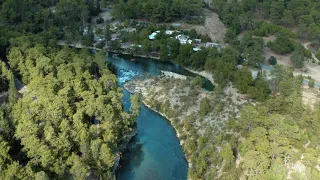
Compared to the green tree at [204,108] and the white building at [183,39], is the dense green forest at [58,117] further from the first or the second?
the white building at [183,39]

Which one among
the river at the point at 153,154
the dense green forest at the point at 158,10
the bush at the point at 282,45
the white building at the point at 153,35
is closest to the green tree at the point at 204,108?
the river at the point at 153,154

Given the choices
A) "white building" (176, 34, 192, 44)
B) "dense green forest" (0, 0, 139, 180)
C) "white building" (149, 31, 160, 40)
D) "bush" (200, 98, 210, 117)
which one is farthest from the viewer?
"white building" (149, 31, 160, 40)

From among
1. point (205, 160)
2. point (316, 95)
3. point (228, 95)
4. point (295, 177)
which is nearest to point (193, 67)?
point (228, 95)

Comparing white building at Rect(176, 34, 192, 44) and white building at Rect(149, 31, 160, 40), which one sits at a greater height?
white building at Rect(176, 34, 192, 44)

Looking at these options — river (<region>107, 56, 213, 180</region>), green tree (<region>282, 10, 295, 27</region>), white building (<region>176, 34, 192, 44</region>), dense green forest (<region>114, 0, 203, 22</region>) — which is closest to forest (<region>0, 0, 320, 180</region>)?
river (<region>107, 56, 213, 180</region>)

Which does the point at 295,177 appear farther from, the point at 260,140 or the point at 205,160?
the point at 205,160

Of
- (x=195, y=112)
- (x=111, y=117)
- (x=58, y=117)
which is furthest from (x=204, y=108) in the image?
(x=58, y=117)

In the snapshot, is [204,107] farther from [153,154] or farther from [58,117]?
[58,117]

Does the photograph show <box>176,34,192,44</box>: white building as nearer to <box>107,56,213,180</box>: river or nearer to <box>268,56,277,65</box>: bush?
<box>268,56,277,65</box>: bush

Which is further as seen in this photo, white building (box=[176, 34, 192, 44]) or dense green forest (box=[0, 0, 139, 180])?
white building (box=[176, 34, 192, 44])
